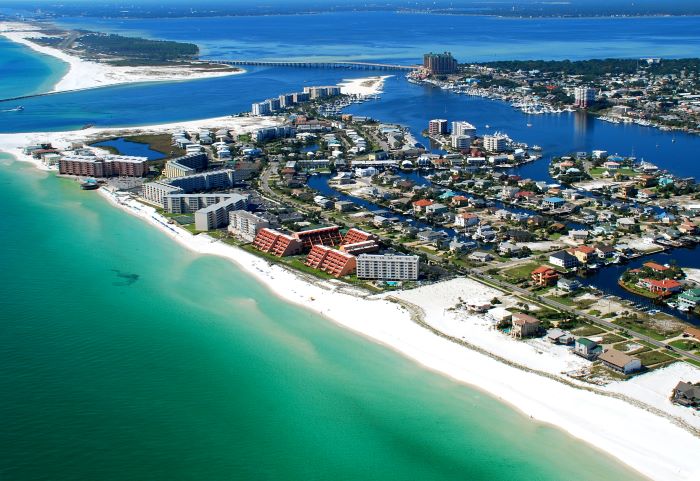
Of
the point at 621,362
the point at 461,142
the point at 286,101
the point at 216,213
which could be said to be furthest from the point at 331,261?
the point at 286,101

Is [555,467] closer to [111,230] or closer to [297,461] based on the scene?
[297,461]

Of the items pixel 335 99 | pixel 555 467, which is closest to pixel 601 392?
pixel 555 467

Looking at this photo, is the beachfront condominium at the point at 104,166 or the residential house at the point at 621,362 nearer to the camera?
the residential house at the point at 621,362

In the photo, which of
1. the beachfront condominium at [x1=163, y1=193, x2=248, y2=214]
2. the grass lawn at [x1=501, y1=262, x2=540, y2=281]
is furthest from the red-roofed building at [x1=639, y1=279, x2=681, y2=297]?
the beachfront condominium at [x1=163, y1=193, x2=248, y2=214]

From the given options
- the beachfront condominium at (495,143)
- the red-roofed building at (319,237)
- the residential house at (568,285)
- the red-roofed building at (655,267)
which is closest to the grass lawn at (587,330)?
the residential house at (568,285)

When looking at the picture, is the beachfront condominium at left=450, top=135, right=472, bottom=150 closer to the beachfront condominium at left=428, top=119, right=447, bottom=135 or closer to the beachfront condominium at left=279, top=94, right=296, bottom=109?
the beachfront condominium at left=428, top=119, right=447, bottom=135

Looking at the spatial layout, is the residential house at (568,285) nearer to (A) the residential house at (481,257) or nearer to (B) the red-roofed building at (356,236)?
(A) the residential house at (481,257)
